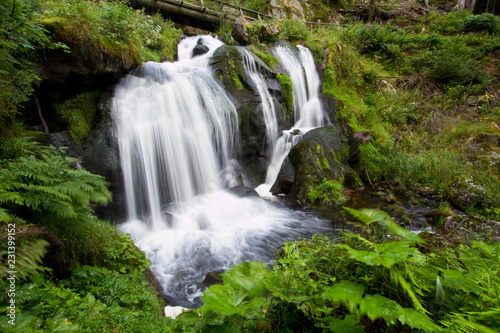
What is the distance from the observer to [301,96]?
33.0ft

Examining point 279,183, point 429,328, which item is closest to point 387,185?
point 279,183

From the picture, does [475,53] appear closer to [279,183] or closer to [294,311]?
[279,183]

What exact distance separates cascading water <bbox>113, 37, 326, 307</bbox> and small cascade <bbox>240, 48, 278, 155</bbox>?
4.20ft

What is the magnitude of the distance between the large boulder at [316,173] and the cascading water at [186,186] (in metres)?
0.80

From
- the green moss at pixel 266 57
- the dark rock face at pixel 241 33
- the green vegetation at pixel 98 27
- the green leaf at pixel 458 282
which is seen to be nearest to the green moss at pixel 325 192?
the green leaf at pixel 458 282

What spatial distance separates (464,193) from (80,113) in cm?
967

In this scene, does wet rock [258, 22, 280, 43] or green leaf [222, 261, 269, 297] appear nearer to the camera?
green leaf [222, 261, 269, 297]

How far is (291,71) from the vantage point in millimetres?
10180

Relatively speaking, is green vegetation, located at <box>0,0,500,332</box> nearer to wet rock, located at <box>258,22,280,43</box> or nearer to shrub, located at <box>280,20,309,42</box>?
wet rock, located at <box>258,22,280,43</box>

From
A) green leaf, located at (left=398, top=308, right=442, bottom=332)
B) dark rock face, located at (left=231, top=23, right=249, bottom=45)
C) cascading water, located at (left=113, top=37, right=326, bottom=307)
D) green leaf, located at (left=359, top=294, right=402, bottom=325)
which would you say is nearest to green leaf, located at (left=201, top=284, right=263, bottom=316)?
green leaf, located at (left=359, top=294, right=402, bottom=325)

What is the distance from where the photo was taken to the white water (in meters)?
8.31

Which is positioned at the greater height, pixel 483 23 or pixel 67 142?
pixel 483 23

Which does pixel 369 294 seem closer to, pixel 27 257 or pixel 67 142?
pixel 27 257

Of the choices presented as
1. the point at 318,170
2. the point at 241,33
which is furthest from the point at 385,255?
the point at 241,33
